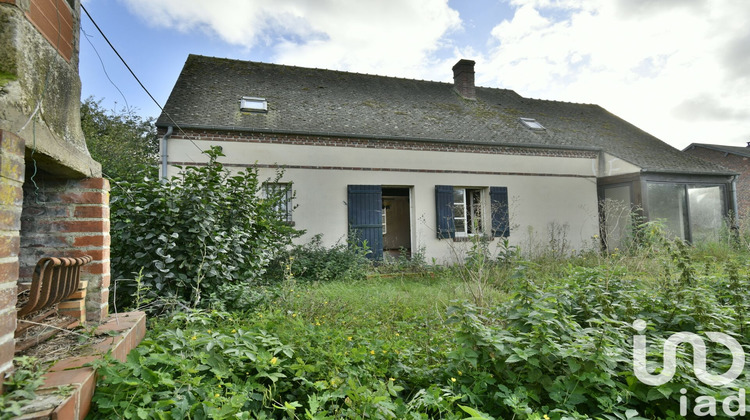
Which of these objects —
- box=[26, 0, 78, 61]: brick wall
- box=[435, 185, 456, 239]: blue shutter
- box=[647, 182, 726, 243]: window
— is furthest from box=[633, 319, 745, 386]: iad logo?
box=[647, 182, 726, 243]: window

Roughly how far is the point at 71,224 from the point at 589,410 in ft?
10.8

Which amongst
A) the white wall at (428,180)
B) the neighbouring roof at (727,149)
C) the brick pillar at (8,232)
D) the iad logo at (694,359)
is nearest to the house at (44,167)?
the brick pillar at (8,232)

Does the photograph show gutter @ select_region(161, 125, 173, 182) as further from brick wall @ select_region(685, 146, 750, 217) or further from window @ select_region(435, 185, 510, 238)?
brick wall @ select_region(685, 146, 750, 217)

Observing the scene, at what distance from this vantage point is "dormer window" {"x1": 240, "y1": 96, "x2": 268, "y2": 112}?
844 centimetres

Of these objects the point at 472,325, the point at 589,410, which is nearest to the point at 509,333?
the point at 472,325

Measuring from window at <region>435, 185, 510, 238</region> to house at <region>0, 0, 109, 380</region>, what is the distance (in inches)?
304

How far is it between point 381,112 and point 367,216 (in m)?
3.38

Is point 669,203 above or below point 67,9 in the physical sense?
below

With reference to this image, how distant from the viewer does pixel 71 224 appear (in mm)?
2082

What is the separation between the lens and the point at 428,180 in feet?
29.9

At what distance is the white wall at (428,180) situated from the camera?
8.09 metres

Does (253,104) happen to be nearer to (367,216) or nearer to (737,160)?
(367,216)

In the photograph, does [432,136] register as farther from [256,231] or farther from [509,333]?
[509,333]

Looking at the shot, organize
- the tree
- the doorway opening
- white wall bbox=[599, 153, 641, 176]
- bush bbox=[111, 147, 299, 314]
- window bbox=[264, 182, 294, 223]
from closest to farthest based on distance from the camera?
1. bush bbox=[111, 147, 299, 314]
2. window bbox=[264, 182, 294, 223]
3. white wall bbox=[599, 153, 641, 176]
4. the tree
5. the doorway opening
